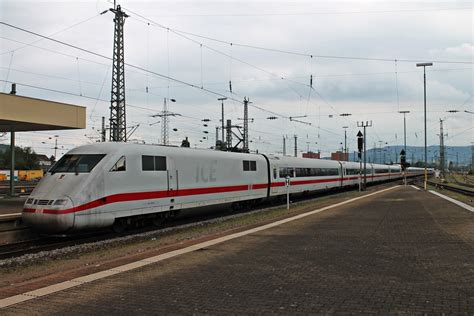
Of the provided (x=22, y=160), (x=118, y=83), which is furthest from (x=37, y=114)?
(x=22, y=160)

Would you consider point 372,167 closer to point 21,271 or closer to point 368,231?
point 368,231

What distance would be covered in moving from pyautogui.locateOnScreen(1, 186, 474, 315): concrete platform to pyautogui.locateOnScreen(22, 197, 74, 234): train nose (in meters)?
4.05

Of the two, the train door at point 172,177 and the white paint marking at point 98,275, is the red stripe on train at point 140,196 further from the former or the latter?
the white paint marking at point 98,275

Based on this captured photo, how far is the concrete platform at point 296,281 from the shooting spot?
227 inches

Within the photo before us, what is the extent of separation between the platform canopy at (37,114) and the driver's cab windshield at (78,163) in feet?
34.2

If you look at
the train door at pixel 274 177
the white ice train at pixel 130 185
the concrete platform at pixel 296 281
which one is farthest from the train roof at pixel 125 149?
the train door at pixel 274 177

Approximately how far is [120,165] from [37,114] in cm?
1252

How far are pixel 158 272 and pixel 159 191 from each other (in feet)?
25.4

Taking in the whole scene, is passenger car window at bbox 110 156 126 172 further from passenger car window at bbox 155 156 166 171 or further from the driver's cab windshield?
passenger car window at bbox 155 156 166 171

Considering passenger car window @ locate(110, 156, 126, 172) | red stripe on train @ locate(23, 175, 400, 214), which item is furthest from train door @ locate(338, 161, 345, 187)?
passenger car window @ locate(110, 156, 126, 172)

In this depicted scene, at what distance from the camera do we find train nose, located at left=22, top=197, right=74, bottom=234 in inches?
465

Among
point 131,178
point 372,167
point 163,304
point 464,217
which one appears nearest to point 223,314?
point 163,304

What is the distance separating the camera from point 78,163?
13.3 m

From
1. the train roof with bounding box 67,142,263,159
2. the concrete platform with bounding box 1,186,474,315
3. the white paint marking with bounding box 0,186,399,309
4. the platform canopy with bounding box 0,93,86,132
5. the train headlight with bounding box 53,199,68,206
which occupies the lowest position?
the white paint marking with bounding box 0,186,399,309
